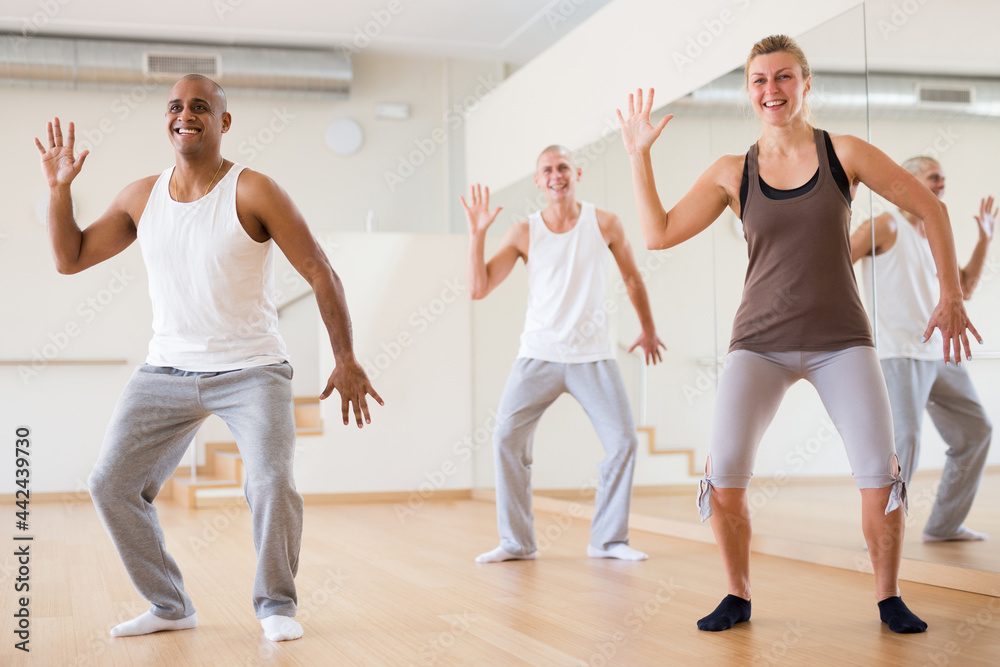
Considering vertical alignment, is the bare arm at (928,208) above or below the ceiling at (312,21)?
below

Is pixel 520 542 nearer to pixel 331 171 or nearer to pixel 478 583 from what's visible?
pixel 478 583

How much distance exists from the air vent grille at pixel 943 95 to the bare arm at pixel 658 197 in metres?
0.98

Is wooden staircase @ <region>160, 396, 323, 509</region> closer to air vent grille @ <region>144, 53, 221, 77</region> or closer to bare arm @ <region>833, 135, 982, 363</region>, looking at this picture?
A: air vent grille @ <region>144, 53, 221, 77</region>

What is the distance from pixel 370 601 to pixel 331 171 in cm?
519

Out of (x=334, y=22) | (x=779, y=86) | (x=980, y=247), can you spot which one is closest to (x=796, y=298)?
(x=779, y=86)

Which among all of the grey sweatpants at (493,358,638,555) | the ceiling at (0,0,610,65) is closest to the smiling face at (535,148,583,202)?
the grey sweatpants at (493,358,638,555)

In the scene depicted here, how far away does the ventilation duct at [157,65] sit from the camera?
6684 mm

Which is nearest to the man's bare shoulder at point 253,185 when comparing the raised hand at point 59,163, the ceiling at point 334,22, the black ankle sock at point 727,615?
the raised hand at point 59,163

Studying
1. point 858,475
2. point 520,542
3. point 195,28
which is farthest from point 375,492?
point 858,475

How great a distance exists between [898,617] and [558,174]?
2.11 m

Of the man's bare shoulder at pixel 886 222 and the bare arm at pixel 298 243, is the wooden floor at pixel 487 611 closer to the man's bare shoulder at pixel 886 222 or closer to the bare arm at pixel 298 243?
the bare arm at pixel 298 243

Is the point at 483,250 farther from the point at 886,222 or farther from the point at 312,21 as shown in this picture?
the point at 312,21

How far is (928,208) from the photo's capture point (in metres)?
2.32

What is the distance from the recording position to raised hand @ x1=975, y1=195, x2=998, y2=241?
2879mm
